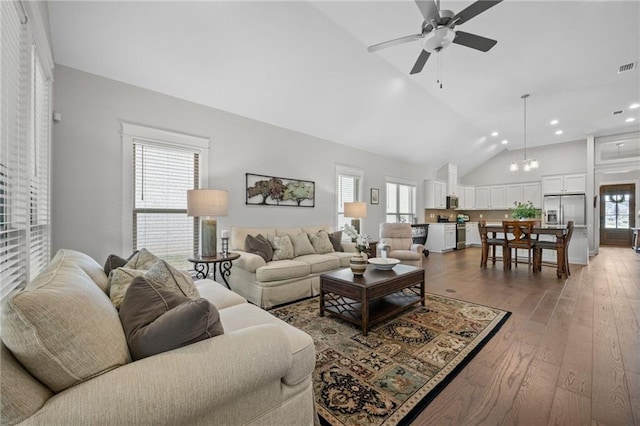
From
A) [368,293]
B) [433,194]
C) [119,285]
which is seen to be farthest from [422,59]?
[433,194]

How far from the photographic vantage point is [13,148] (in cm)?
149

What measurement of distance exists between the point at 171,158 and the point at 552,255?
7.81 metres

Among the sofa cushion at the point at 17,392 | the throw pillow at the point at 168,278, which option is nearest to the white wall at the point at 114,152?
the throw pillow at the point at 168,278

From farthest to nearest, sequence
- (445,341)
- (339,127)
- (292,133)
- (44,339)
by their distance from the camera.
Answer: (339,127) < (292,133) < (445,341) < (44,339)

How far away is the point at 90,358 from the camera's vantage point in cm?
86

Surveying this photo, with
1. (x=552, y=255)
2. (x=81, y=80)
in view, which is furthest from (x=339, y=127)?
(x=552, y=255)

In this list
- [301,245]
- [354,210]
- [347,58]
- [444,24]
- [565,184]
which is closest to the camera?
[444,24]

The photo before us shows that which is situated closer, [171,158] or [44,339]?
[44,339]

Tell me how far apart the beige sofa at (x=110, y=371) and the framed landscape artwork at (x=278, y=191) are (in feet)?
10.0

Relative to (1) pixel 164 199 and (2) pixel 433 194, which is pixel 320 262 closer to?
(1) pixel 164 199

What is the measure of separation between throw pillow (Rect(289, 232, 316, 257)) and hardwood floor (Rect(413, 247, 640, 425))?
1.87 metres

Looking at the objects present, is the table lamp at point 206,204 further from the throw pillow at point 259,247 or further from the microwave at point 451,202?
the microwave at point 451,202

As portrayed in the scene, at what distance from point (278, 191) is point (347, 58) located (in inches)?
89.2

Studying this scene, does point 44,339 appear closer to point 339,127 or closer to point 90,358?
point 90,358
